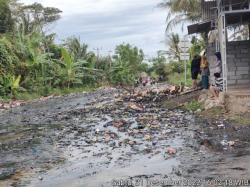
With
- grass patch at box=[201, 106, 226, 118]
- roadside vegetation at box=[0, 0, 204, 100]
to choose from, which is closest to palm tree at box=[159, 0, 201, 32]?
roadside vegetation at box=[0, 0, 204, 100]

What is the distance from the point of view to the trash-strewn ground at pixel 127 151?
28.6ft

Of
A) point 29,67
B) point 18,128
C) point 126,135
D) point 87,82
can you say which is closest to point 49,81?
point 29,67

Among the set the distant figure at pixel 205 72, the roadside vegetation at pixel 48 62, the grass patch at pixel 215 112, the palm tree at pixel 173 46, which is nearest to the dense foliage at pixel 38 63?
the roadside vegetation at pixel 48 62

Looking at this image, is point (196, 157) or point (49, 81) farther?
point (49, 81)

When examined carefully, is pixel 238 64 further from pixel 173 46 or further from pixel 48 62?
pixel 173 46

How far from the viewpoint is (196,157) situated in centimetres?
1009

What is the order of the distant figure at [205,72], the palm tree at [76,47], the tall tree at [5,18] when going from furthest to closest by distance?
the palm tree at [76,47], the tall tree at [5,18], the distant figure at [205,72]

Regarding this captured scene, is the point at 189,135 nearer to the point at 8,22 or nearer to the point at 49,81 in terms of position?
the point at 49,81

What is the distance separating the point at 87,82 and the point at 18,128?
28043 mm

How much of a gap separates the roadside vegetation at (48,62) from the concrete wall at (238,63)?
1677 cm

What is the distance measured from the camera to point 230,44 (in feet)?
59.8

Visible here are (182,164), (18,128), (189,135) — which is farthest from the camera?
(18,128)

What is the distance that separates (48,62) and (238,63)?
19881 millimetres

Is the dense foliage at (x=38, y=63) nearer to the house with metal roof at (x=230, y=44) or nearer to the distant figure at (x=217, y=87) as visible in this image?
the house with metal roof at (x=230, y=44)
